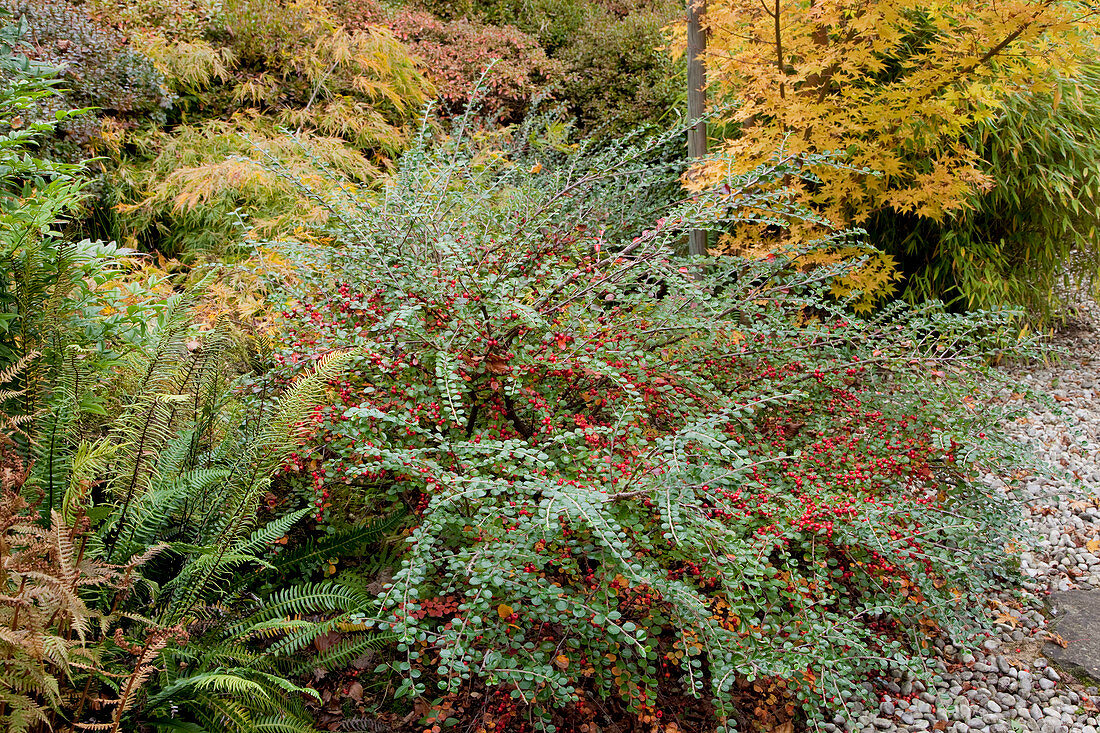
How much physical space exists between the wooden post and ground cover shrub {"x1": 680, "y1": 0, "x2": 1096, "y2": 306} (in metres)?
0.09

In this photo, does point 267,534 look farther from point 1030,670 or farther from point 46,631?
point 1030,670

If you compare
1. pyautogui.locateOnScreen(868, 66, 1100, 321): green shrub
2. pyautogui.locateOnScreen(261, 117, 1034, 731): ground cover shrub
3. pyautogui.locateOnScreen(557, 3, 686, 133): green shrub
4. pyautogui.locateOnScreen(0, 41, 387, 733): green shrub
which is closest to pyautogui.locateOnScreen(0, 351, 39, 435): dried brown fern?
pyautogui.locateOnScreen(0, 41, 387, 733): green shrub

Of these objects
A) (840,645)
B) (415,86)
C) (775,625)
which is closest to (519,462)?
(775,625)

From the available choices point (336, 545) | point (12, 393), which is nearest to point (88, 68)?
point (12, 393)

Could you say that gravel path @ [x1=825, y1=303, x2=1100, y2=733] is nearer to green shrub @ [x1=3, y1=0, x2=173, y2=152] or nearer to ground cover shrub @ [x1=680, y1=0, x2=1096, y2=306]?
ground cover shrub @ [x1=680, y1=0, x2=1096, y2=306]

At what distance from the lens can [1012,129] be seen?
424 cm

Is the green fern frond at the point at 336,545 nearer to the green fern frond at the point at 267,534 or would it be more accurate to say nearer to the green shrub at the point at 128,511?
the green shrub at the point at 128,511

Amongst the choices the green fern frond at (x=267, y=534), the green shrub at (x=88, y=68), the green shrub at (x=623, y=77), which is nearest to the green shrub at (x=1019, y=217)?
the green shrub at (x=623, y=77)

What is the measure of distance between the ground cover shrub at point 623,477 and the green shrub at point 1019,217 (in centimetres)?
193

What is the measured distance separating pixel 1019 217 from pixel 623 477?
4.17 metres

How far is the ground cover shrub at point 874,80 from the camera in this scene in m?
Result: 3.15

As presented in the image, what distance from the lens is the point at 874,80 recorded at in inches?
137

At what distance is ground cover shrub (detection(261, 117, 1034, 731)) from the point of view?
67.8 inches

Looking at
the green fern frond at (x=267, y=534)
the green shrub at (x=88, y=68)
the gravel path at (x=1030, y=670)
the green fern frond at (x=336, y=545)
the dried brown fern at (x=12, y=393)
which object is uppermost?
the green shrub at (x=88, y=68)
